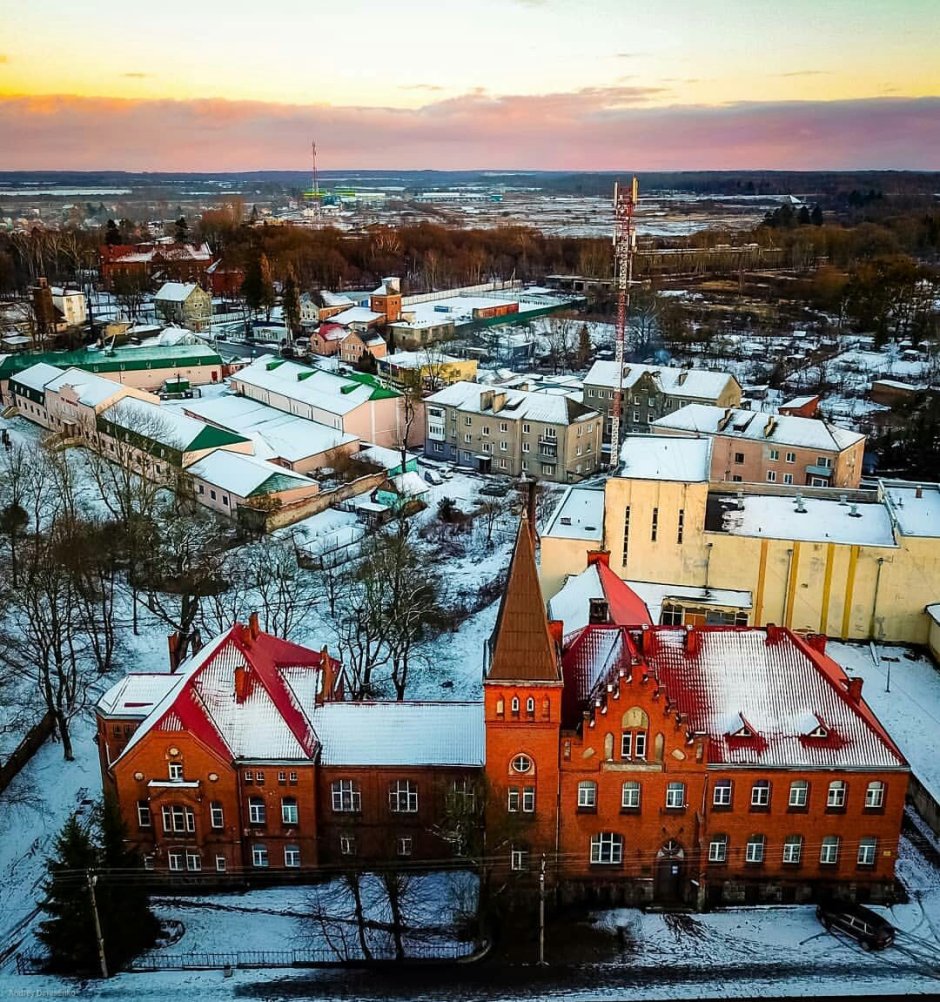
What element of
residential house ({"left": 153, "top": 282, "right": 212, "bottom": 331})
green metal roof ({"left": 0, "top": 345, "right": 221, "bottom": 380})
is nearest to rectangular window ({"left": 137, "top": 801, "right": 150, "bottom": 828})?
green metal roof ({"left": 0, "top": 345, "right": 221, "bottom": 380})

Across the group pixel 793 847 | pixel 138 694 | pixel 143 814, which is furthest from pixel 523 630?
pixel 138 694

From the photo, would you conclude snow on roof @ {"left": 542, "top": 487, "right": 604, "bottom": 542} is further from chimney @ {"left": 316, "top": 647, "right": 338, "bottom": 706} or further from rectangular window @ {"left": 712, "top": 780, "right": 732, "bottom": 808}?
rectangular window @ {"left": 712, "top": 780, "right": 732, "bottom": 808}

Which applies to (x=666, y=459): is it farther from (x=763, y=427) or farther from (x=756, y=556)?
(x=763, y=427)

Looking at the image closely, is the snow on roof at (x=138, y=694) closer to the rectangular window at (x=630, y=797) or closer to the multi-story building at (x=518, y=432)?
the rectangular window at (x=630, y=797)

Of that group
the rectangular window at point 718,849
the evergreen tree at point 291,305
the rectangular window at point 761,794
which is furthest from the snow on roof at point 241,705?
the evergreen tree at point 291,305

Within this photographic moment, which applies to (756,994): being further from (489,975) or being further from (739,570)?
(739,570)
